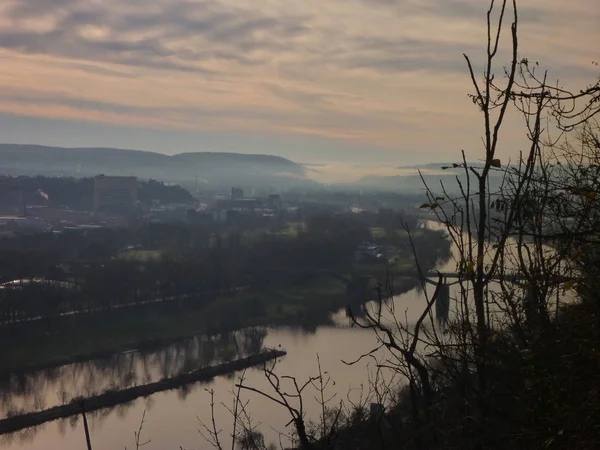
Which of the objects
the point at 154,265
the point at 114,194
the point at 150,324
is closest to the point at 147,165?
the point at 114,194

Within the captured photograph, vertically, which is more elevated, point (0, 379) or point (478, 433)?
point (478, 433)

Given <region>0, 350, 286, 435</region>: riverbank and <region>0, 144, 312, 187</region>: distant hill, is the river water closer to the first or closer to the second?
<region>0, 350, 286, 435</region>: riverbank

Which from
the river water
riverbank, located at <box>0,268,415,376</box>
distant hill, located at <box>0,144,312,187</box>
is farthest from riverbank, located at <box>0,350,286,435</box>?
distant hill, located at <box>0,144,312,187</box>

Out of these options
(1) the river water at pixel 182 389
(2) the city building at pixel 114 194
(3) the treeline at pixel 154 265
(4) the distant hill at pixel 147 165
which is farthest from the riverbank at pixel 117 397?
(4) the distant hill at pixel 147 165

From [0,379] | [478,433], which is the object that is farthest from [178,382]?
[478,433]

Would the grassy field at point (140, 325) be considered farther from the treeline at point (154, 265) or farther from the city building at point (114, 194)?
the city building at point (114, 194)

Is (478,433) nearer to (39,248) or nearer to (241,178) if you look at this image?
(39,248)

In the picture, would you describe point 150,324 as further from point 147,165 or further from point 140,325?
point 147,165
